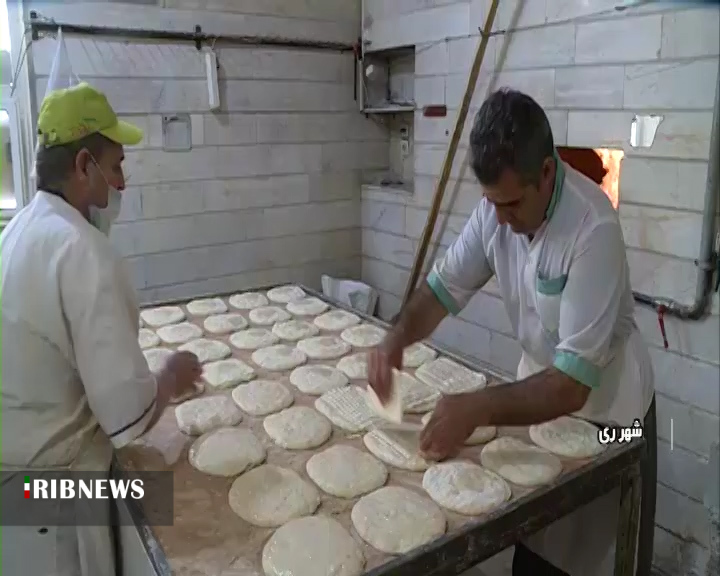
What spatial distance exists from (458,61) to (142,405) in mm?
2525

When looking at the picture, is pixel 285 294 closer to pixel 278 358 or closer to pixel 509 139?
pixel 278 358

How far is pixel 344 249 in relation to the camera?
4.11 metres

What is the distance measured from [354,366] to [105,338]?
903 millimetres

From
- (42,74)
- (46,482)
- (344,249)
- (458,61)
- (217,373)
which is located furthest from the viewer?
(344,249)

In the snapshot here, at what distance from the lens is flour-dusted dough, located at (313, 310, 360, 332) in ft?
7.88

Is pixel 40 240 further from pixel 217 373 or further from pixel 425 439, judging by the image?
pixel 425 439

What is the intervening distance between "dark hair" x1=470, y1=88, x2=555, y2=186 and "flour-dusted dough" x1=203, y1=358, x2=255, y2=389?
972 mm

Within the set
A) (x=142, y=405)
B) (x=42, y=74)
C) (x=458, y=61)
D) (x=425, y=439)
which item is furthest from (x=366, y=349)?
(x=42, y=74)

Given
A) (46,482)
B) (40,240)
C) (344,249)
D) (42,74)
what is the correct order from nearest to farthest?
1. (40,240)
2. (46,482)
3. (42,74)
4. (344,249)

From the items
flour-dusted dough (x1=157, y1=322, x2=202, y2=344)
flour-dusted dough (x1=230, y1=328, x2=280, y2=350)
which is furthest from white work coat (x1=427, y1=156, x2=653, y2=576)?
flour-dusted dough (x1=157, y1=322, x2=202, y2=344)

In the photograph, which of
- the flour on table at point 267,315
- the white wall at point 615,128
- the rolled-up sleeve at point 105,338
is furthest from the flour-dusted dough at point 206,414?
the white wall at point 615,128

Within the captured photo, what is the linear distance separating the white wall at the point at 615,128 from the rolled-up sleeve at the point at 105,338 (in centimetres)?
115

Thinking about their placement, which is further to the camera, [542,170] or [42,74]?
[42,74]

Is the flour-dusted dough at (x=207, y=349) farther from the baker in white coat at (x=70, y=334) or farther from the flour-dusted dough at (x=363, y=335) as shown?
the baker in white coat at (x=70, y=334)
